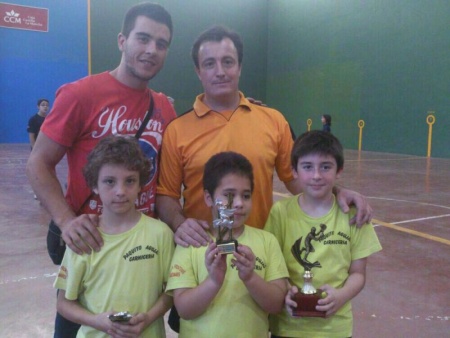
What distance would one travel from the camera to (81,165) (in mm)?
2100

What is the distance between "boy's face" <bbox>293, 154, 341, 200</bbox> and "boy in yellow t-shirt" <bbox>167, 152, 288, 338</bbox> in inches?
10.2

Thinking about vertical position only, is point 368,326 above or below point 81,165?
below

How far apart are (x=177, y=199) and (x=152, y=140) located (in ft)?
1.05

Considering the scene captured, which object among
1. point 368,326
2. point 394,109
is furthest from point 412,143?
point 368,326

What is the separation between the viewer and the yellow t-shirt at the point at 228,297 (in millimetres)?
1781

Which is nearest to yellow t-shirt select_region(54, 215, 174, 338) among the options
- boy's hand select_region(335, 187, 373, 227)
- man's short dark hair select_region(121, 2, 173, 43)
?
boy's hand select_region(335, 187, 373, 227)

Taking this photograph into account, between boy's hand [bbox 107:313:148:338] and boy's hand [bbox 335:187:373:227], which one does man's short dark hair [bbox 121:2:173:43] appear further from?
boy's hand [bbox 107:313:148:338]

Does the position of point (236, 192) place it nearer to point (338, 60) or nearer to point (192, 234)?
point (192, 234)

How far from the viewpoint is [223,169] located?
1.84 metres

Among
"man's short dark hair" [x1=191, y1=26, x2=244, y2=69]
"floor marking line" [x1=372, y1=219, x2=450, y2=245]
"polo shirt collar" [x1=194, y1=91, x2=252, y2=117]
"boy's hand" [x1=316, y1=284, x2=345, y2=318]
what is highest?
"man's short dark hair" [x1=191, y1=26, x2=244, y2=69]

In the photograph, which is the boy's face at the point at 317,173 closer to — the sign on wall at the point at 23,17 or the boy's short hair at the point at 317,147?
the boy's short hair at the point at 317,147

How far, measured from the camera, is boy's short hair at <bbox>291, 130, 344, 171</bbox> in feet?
6.44

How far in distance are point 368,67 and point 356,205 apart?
15892 mm

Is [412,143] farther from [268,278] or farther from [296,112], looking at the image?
[268,278]
